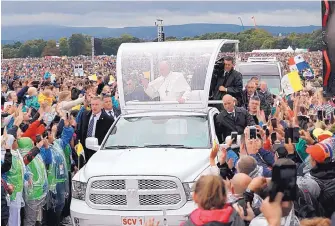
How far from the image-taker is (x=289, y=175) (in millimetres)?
5145

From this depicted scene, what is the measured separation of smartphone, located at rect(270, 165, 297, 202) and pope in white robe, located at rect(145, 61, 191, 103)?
18.5 ft

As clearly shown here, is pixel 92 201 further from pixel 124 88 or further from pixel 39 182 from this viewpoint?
pixel 124 88

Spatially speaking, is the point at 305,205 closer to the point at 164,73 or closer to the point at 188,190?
the point at 188,190

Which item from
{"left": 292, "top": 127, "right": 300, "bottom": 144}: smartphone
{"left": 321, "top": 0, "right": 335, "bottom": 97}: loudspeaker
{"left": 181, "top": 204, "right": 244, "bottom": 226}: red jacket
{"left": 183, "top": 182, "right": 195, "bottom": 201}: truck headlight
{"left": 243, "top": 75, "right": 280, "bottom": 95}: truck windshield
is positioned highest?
{"left": 321, "top": 0, "right": 335, "bottom": 97}: loudspeaker

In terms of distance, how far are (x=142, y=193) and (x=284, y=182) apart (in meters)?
3.78

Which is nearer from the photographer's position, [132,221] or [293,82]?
[132,221]

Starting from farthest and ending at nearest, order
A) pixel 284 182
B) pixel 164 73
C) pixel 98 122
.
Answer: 1. pixel 98 122
2. pixel 164 73
3. pixel 284 182

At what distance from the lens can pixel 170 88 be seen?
10.9m

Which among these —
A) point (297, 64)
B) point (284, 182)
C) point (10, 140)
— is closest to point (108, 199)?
point (10, 140)

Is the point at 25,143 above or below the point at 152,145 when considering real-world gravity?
above

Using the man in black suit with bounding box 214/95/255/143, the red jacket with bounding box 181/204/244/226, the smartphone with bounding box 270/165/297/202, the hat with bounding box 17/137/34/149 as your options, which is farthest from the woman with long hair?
the man in black suit with bounding box 214/95/255/143

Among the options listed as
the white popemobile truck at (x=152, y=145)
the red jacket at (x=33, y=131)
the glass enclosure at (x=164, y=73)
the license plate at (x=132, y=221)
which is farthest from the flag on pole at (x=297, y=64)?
the license plate at (x=132, y=221)

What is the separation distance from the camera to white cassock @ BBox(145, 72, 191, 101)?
10859 millimetres

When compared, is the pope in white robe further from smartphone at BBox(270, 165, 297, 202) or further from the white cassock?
smartphone at BBox(270, 165, 297, 202)
